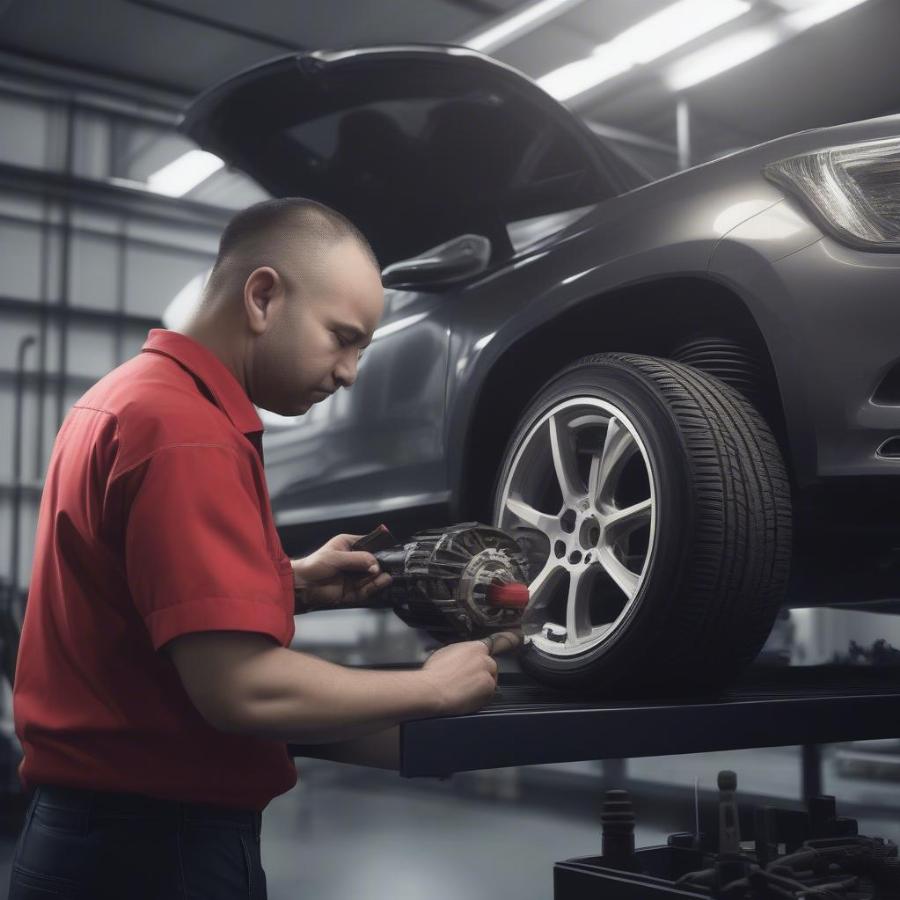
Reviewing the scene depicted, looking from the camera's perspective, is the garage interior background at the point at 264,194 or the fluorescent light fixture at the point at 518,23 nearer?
the garage interior background at the point at 264,194

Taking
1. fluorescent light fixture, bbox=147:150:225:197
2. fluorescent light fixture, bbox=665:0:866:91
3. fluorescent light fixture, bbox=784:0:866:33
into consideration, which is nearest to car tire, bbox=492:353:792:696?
fluorescent light fixture, bbox=665:0:866:91

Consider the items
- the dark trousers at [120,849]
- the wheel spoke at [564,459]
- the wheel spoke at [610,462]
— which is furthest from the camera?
the wheel spoke at [564,459]

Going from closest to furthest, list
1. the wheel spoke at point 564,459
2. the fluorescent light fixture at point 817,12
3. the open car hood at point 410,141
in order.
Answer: the wheel spoke at point 564,459, the open car hood at point 410,141, the fluorescent light fixture at point 817,12

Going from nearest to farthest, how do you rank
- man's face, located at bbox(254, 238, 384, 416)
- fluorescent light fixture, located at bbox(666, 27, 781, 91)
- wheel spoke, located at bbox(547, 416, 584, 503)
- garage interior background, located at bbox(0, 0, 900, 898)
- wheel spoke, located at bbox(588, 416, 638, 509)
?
man's face, located at bbox(254, 238, 384, 416)
wheel spoke, located at bbox(588, 416, 638, 509)
wheel spoke, located at bbox(547, 416, 584, 503)
garage interior background, located at bbox(0, 0, 900, 898)
fluorescent light fixture, located at bbox(666, 27, 781, 91)

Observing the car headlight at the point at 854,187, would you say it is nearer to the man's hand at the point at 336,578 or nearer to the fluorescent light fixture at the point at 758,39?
the man's hand at the point at 336,578

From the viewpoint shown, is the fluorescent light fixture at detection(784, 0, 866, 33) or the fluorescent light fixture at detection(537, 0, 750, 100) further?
the fluorescent light fixture at detection(784, 0, 866, 33)

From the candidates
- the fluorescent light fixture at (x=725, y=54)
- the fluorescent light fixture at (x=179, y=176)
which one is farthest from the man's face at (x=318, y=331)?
the fluorescent light fixture at (x=179, y=176)

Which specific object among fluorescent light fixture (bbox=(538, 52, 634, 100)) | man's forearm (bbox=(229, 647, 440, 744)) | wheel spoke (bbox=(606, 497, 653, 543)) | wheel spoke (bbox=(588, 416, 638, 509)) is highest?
fluorescent light fixture (bbox=(538, 52, 634, 100))

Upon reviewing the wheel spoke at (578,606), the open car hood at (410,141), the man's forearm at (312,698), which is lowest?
the man's forearm at (312,698)

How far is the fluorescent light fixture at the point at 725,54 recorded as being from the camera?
5.84m

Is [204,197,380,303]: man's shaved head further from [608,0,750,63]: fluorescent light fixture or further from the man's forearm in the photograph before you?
[608,0,750,63]: fluorescent light fixture

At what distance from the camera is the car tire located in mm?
1586

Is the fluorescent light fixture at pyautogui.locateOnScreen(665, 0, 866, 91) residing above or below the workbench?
above

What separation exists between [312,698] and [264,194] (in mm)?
5298
